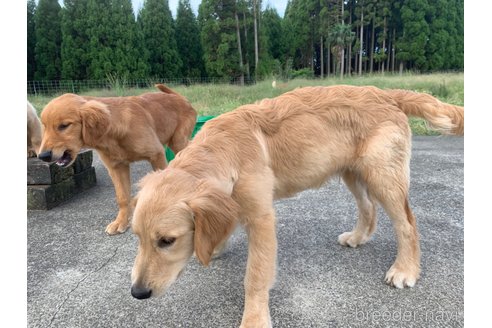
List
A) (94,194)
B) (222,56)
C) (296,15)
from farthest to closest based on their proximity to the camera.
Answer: (296,15) < (222,56) < (94,194)

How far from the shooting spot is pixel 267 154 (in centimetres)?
264

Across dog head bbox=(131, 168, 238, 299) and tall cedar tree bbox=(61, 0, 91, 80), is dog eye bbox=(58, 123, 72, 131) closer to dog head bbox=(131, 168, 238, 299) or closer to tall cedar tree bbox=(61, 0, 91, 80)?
dog head bbox=(131, 168, 238, 299)

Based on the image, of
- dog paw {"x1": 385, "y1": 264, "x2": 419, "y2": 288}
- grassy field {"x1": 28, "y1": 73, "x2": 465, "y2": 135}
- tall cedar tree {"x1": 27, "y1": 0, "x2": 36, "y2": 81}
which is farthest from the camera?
tall cedar tree {"x1": 27, "y1": 0, "x2": 36, "y2": 81}

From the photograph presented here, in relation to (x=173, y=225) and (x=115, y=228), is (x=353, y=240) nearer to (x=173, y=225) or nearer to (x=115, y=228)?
(x=173, y=225)

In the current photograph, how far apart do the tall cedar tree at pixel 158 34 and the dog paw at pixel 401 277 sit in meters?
23.3

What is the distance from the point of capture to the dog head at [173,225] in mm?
1965

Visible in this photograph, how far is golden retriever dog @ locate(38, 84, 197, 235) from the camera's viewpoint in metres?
3.61

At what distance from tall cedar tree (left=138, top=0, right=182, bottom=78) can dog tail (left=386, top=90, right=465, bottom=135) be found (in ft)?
74.7

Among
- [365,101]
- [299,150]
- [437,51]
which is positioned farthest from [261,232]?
[437,51]

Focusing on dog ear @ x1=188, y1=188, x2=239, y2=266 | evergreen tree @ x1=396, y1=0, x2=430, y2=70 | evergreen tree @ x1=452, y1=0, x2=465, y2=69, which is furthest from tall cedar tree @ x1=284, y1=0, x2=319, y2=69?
dog ear @ x1=188, y1=188, x2=239, y2=266

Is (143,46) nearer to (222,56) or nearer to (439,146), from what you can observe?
(222,56)

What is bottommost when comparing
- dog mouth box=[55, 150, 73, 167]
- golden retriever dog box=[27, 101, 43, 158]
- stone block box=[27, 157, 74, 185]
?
stone block box=[27, 157, 74, 185]

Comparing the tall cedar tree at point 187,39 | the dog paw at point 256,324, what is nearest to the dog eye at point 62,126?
the dog paw at point 256,324

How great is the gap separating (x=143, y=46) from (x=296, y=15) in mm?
17735
